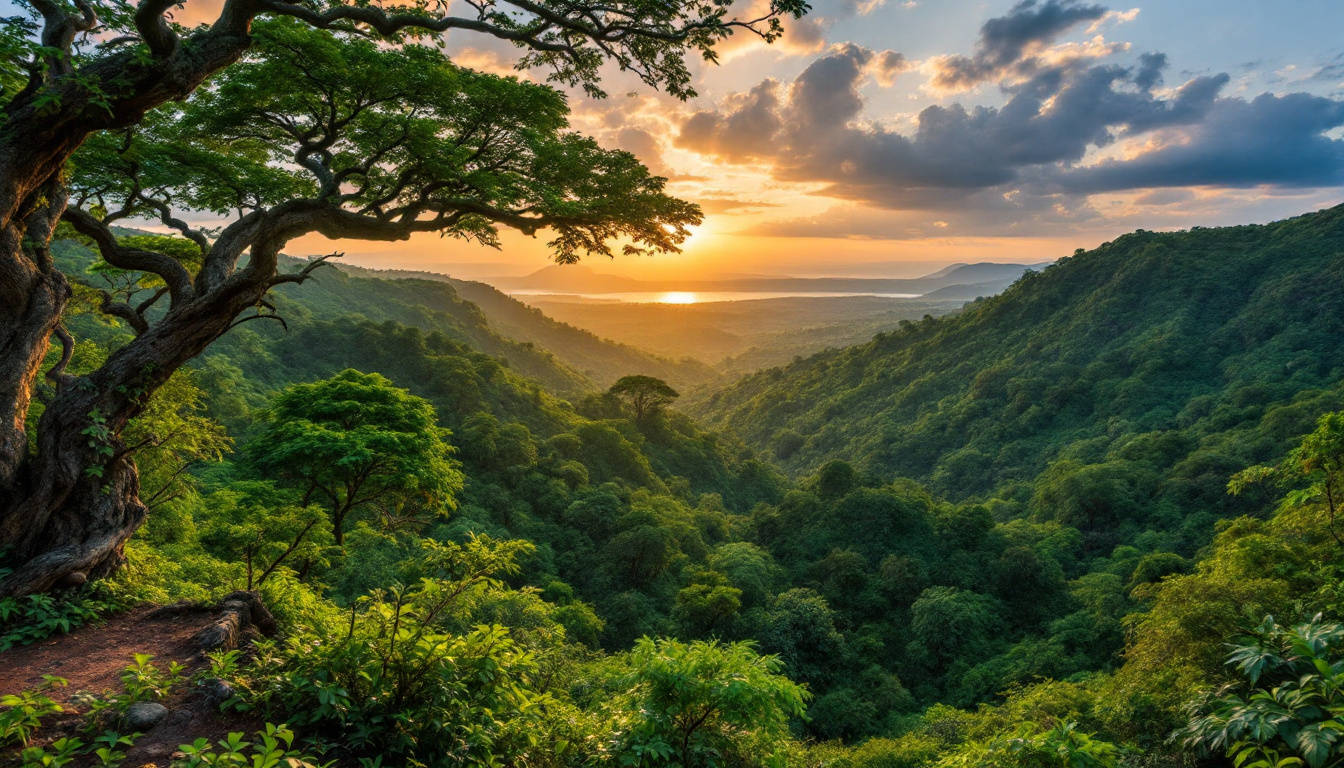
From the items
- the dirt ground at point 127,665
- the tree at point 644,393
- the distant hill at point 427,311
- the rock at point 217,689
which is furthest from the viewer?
the distant hill at point 427,311

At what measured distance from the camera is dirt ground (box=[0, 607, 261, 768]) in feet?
12.7

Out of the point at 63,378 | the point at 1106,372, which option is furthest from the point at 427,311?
the point at 1106,372

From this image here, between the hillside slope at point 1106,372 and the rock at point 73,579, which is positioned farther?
the hillside slope at point 1106,372

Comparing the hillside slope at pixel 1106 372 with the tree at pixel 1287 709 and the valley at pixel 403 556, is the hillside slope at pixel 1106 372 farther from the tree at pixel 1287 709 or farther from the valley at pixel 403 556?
the tree at pixel 1287 709

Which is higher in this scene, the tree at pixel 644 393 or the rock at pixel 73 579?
the rock at pixel 73 579

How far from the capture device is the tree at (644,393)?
2167 inches

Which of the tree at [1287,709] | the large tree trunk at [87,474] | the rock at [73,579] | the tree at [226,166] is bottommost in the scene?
the tree at [1287,709]

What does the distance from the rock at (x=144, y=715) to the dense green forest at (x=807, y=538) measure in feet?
1.85

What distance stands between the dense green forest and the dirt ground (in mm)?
258

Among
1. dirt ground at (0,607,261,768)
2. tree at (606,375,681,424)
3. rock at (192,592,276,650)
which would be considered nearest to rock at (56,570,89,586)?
dirt ground at (0,607,261,768)

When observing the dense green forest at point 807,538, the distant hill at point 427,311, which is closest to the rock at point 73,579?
the dense green forest at point 807,538

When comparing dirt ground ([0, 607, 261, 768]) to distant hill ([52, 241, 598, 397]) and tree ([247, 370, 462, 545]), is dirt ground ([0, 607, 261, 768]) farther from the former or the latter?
distant hill ([52, 241, 598, 397])

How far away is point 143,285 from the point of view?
10.4 m

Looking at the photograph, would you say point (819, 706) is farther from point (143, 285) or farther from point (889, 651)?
point (143, 285)
